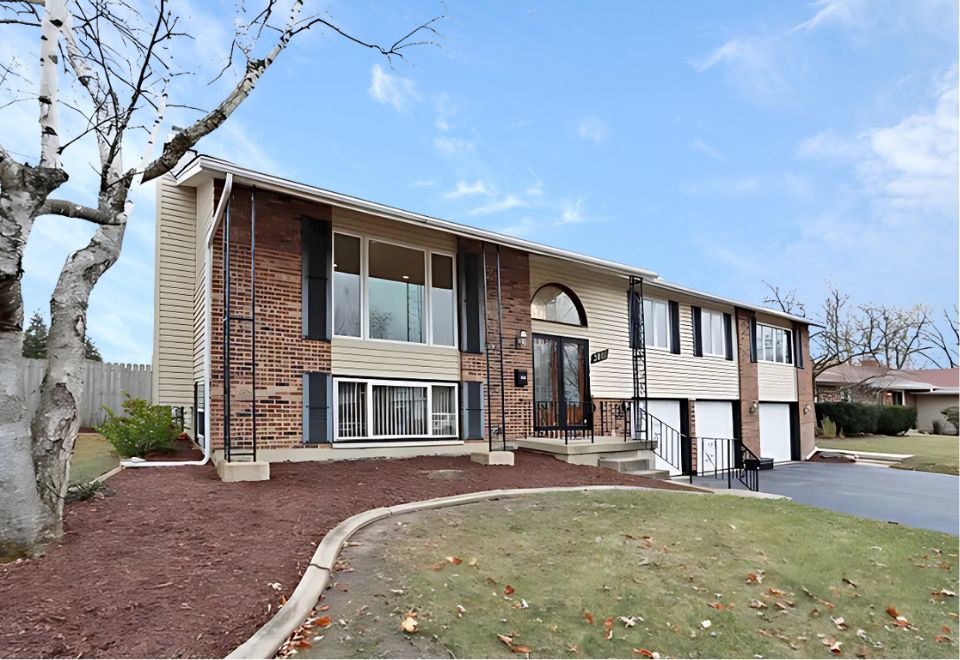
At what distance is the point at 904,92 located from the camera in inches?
531

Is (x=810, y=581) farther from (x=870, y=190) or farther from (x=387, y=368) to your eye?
(x=870, y=190)

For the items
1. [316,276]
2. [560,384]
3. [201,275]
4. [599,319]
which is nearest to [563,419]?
[560,384]

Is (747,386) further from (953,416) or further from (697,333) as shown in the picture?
(953,416)

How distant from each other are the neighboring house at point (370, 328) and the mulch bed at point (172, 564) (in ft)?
5.60

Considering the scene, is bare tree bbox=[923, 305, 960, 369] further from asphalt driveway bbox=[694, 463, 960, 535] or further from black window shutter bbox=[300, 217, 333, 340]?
black window shutter bbox=[300, 217, 333, 340]

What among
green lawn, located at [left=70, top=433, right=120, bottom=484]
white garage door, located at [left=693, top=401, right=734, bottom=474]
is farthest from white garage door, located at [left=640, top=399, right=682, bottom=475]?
green lawn, located at [left=70, top=433, right=120, bottom=484]

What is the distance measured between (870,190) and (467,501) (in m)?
21.4

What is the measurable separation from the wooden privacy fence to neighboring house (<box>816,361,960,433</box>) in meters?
32.6

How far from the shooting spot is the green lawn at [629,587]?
12.6 feet

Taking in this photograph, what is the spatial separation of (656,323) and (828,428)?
1745cm

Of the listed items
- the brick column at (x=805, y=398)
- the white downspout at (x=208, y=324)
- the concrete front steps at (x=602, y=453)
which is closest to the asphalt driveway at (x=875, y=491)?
the concrete front steps at (x=602, y=453)

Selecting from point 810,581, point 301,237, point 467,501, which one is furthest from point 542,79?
point 810,581

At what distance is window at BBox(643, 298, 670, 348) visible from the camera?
16.2m

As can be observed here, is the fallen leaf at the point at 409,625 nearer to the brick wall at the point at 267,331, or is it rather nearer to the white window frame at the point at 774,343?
the brick wall at the point at 267,331
